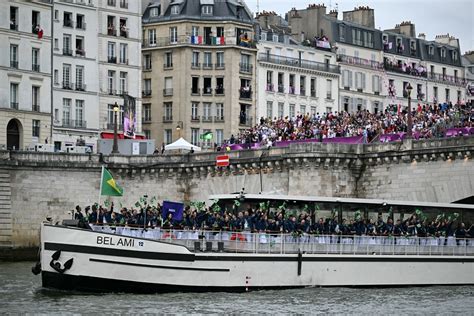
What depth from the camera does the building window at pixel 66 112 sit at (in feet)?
300

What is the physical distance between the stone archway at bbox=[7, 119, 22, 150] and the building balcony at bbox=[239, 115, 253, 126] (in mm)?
19500

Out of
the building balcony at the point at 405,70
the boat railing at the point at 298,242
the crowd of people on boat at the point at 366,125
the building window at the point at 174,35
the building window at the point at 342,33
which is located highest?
the building window at the point at 342,33

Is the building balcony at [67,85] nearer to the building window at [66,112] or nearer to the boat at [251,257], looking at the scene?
the building window at [66,112]

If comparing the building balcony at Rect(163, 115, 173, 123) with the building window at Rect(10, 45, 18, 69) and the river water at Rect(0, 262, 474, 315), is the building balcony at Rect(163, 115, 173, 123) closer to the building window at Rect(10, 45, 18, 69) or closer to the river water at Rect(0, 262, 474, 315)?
the building window at Rect(10, 45, 18, 69)

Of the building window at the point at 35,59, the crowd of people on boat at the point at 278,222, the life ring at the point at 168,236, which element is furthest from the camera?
the building window at the point at 35,59

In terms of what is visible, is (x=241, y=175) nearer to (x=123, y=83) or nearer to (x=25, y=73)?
(x=25, y=73)

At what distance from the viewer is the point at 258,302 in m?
53.6

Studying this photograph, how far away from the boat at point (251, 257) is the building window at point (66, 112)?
34225 millimetres

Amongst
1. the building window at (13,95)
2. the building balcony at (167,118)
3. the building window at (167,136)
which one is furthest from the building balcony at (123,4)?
the building window at (13,95)

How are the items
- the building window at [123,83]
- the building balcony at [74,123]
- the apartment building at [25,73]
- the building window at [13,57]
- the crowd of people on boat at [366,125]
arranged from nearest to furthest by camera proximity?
the crowd of people on boat at [366,125], the apartment building at [25,73], the building window at [13,57], the building balcony at [74,123], the building window at [123,83]

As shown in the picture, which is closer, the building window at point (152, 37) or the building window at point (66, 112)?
the building window at point (66, 112)

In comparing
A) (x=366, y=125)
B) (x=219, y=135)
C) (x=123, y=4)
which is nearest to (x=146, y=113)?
(x=219, y=135)

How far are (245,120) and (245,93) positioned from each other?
1.80 meters

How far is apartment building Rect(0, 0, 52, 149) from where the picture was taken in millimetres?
85062
